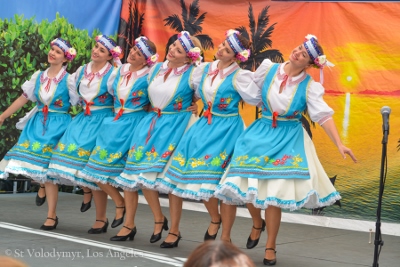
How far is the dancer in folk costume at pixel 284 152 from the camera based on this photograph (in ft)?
14.0

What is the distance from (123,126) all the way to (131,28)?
2.30 meters

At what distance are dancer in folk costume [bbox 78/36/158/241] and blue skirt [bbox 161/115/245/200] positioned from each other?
52 cm

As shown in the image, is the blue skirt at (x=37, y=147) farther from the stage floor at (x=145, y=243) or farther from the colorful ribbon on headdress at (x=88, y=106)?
the stage floor at (x=145, y=243)

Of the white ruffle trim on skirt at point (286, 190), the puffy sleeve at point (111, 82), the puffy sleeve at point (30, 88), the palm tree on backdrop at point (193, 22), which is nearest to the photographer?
the white ruffle trim on skirt at point (286, 190)

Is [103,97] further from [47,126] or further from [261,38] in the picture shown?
[261,38]

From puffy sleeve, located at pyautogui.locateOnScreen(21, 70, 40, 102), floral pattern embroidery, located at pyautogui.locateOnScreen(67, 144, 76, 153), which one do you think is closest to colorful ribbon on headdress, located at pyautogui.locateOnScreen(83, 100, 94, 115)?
floral pattern embroidery, located at pyautogui.locateOnScreen(67, 144, 76, 153)

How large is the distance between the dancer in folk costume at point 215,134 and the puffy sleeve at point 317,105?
379 millimetres

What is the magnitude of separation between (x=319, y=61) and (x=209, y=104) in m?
0.77

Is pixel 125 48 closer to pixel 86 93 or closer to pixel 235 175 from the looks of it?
pixel 86 93

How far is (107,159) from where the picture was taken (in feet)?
16.9

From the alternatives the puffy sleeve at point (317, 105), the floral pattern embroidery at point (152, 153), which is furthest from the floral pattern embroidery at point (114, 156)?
the puffy sleeve at point (317, 105)

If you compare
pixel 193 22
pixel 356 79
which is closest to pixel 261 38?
pixel 193 22

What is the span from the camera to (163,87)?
4949 mm

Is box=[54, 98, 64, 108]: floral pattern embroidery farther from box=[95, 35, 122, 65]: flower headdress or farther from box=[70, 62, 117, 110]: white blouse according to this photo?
box=[95, 35, 122, 65]: flower headdress
